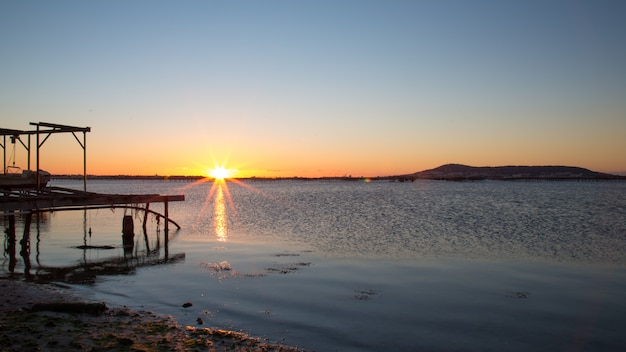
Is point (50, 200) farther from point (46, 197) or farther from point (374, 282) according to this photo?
point (374, 282)

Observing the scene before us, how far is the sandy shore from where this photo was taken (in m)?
9.36

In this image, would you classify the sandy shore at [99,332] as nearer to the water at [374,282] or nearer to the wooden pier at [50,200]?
the water at [374,282]

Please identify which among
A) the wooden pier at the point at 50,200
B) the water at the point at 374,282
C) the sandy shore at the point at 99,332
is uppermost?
the wooden pier at the point at 50,200

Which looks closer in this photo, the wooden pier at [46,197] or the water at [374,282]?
the water at [374,282]

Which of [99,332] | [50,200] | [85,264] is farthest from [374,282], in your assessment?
[50,200]

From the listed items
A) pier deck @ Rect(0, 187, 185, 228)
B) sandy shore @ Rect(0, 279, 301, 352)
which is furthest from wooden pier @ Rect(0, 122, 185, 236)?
sandy shore @ Rect(0, 279, 301, 352)

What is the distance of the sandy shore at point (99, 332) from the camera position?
936 cm

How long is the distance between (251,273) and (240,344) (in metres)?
8.66

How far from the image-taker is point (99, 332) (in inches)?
405

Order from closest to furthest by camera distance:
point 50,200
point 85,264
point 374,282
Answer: point 374,282, point 85,264, point 50,200

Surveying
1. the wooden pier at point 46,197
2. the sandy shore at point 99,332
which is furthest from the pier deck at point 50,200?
the sandy shore at point 99,332

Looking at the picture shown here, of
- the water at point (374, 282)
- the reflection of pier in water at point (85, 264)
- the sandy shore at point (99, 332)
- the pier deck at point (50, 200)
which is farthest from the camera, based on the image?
the pier deck at point (50, 200)

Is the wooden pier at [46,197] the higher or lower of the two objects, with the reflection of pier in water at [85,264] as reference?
higher

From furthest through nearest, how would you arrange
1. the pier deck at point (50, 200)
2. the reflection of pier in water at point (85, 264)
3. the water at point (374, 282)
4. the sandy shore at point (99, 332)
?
the pier deck at point (50, 200) → the reflection of pier in water at point (85, 264) → the water at point (374, 282) → the sandy shore at point (99, 332)
